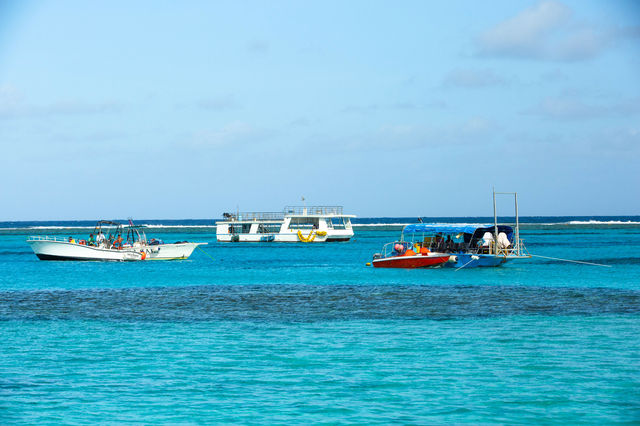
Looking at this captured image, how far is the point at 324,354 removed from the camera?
20.4 m

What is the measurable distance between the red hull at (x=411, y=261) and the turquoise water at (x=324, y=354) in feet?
38.1

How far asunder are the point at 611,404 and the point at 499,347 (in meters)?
5.98

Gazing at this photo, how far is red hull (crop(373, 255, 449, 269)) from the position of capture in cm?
5128

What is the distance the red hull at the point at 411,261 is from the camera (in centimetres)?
5128

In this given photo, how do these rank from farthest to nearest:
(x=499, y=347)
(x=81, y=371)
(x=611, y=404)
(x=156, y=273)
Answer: (x=156, y=273) → (x=499, y=347) → (x=81, y=371) → (x=611, y=404)

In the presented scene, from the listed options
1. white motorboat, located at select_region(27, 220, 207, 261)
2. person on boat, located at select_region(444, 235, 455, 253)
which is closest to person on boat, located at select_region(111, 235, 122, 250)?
white motorboat, located at select_region(27, 220, 207, 261)

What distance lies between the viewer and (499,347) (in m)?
21.2

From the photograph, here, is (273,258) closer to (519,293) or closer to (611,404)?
(519,293)

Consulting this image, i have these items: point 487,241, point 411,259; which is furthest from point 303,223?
point 487,241

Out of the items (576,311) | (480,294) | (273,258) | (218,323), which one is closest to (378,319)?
(218,323)

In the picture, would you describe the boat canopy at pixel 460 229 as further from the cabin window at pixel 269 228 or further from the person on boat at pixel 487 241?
the cabin window at pixel 269 228

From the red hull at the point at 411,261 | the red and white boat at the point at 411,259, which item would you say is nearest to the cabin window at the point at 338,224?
the red and white boat at the point at 411,259

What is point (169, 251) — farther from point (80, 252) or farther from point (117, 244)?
point (80, 252)

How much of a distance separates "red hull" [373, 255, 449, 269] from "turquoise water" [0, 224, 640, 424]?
11604 mm
